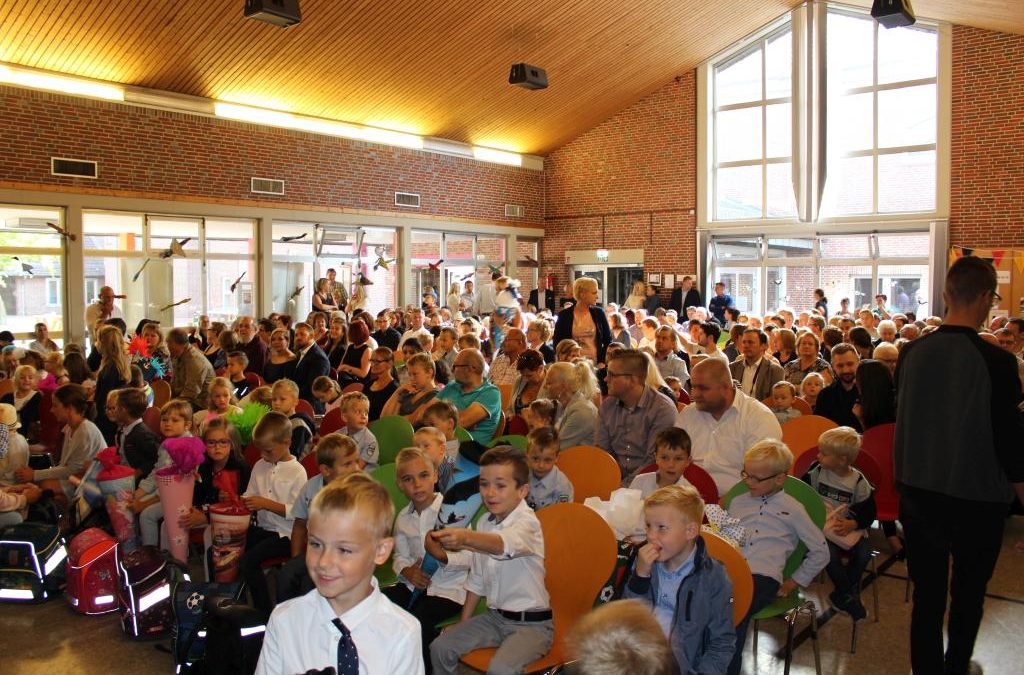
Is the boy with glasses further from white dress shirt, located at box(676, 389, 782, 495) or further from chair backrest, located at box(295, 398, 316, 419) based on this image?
chair backrest, located at box(295, 398, 316, 419)

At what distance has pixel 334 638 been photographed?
2.00 metres

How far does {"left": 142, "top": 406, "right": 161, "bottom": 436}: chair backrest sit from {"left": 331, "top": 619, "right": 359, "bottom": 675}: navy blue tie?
4345 millimetres

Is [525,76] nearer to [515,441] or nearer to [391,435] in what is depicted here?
[391,435]

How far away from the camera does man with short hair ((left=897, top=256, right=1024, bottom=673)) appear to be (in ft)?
9.26

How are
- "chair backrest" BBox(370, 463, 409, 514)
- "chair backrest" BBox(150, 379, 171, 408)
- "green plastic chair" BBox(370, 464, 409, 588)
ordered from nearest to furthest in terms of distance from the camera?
"green plastic chair" BBox(370, 464, 409, 588)
"chair backrest" BBox(370, 463, 409, 514)
"chair backrest" BBox(150, 379, 171, 408)

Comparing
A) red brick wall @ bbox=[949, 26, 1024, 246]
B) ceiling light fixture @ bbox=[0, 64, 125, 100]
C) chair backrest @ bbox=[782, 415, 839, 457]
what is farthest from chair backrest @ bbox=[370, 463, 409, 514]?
red brick wall @ bbox=[949, 26, 1024, 246]

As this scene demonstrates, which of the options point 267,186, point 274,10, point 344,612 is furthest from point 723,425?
point 267,186

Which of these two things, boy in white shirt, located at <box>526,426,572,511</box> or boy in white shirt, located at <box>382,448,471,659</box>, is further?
boy in white shirt, located at <box>526,426,572,511</box>

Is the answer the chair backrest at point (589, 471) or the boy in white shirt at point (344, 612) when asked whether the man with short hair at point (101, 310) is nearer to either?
the chair backrest at point (589, 471)

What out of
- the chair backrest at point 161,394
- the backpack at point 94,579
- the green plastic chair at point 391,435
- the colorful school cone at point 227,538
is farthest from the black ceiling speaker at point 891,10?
the backpack at point 94,579

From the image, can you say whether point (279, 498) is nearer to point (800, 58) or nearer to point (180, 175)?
point (180, 175)

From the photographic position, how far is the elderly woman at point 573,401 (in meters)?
4.95

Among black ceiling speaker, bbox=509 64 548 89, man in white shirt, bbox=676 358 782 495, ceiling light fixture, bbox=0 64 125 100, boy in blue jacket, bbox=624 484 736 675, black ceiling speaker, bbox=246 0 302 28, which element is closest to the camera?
boy in blue jacket, bbox=624 484 736 675

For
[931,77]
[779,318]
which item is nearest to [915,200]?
[931,77]
